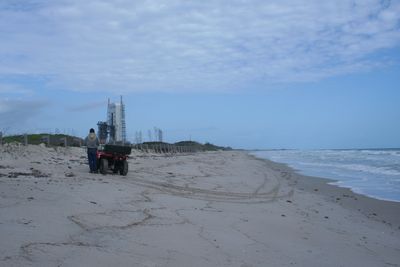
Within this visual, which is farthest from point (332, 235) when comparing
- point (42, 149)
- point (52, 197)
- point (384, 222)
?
point (42, 149)

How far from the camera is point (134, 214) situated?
8352mm

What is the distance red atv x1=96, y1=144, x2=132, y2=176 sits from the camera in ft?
56.1

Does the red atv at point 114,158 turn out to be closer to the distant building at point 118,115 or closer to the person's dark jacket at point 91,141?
the person's dark jacket at point 91,141

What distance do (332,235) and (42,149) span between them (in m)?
21.4

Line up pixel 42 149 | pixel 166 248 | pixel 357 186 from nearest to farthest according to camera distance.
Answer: pixel 166 248 → pixel 357 186 → pixel 42 149

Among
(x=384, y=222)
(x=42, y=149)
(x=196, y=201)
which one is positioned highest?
(x=42, y=149)

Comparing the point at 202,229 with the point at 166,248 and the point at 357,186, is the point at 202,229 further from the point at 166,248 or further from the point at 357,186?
the point at 357,186

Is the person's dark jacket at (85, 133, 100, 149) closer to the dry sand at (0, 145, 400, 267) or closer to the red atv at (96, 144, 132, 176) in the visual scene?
the red atv at (96, 144, 132, 176)

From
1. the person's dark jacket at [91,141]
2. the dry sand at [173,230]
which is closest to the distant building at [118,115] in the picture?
the person's dark jacket at [91,141]

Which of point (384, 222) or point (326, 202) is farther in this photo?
point (326, 202)

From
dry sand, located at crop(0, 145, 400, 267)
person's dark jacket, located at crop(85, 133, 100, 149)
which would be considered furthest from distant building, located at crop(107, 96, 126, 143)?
dry sand, located at crop(0, 145, 400, 267)

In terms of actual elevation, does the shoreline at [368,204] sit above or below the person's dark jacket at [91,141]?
below

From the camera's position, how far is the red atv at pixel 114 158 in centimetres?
1709

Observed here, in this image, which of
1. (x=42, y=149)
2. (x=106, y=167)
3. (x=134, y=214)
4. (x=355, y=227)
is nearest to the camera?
(x=134, y=214)
